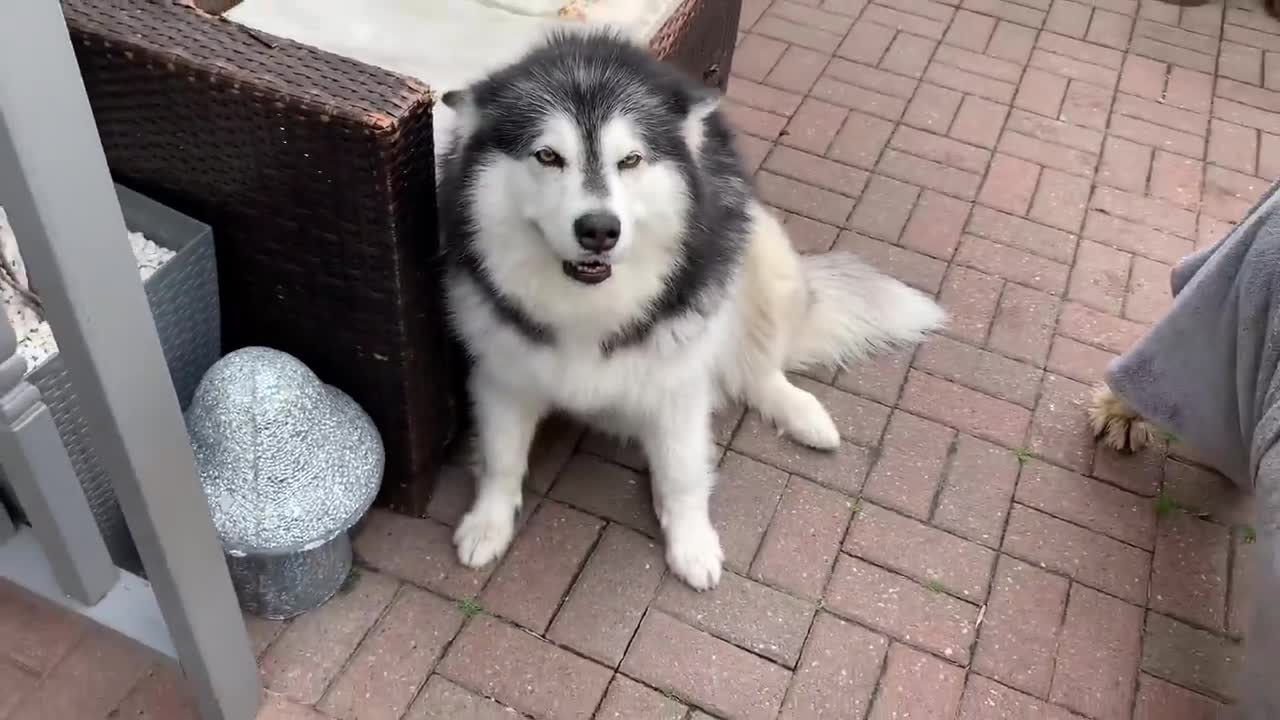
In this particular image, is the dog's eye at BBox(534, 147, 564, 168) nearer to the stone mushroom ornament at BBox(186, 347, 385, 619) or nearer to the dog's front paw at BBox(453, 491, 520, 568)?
the stone mushroom ornament at BBox(186, 347, 385, 619)

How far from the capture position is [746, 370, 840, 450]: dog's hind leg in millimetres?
2111

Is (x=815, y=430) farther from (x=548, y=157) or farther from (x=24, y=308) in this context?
(x=24, y=308)

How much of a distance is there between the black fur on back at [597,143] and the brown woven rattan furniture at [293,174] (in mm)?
87

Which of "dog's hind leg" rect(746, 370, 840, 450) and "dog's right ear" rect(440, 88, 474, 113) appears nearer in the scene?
"dog's right ear" rect(440, 88, 474, 113)

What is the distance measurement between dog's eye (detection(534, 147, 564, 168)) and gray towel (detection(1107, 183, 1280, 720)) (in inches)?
48.0

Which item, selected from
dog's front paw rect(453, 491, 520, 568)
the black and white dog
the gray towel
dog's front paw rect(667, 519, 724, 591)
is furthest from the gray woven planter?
the gray towel

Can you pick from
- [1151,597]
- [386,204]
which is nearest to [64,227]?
[386,204]

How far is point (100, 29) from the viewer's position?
1440mm

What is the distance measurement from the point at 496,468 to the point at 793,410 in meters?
0.66

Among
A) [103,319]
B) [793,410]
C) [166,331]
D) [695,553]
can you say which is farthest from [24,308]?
[793,410]

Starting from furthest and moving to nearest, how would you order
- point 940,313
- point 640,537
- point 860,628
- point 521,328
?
point 940,313, point 640,537, point 860,628, point 521,328

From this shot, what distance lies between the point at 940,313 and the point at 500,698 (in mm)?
1401

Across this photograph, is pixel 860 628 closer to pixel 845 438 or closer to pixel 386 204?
pixel 845 438

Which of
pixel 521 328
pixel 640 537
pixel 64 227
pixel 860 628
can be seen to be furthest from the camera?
pixel 640 537
